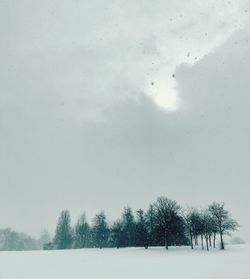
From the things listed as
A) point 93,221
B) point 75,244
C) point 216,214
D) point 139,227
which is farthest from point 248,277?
point 75,244

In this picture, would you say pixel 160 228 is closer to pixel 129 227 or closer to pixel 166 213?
pixel 166 213

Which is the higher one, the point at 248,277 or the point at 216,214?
the point at 216,214

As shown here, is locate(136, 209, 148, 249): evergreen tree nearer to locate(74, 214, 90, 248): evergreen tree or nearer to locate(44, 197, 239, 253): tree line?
locate(44, 197, 239, 253): tree line

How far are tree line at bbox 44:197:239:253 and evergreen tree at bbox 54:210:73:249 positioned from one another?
0.38m

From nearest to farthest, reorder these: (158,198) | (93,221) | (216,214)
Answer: (216,214)
(158,198)
(93,221)

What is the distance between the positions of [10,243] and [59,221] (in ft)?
163

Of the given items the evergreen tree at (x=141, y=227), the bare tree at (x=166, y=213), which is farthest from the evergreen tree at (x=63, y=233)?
the bare tree at (x=166, y=213)

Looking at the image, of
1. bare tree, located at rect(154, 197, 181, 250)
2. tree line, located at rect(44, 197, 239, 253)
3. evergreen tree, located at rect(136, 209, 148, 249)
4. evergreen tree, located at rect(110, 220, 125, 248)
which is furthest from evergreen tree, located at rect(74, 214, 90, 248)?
bare tree, located at rect(154, 197, 181, 250)

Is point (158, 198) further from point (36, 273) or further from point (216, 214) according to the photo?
point (36, 273)

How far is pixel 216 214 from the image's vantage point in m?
74.6

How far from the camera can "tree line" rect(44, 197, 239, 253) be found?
73.9m

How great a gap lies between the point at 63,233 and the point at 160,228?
54929 millimetres

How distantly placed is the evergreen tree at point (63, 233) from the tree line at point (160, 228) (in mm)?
380

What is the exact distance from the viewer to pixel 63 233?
115062mm
